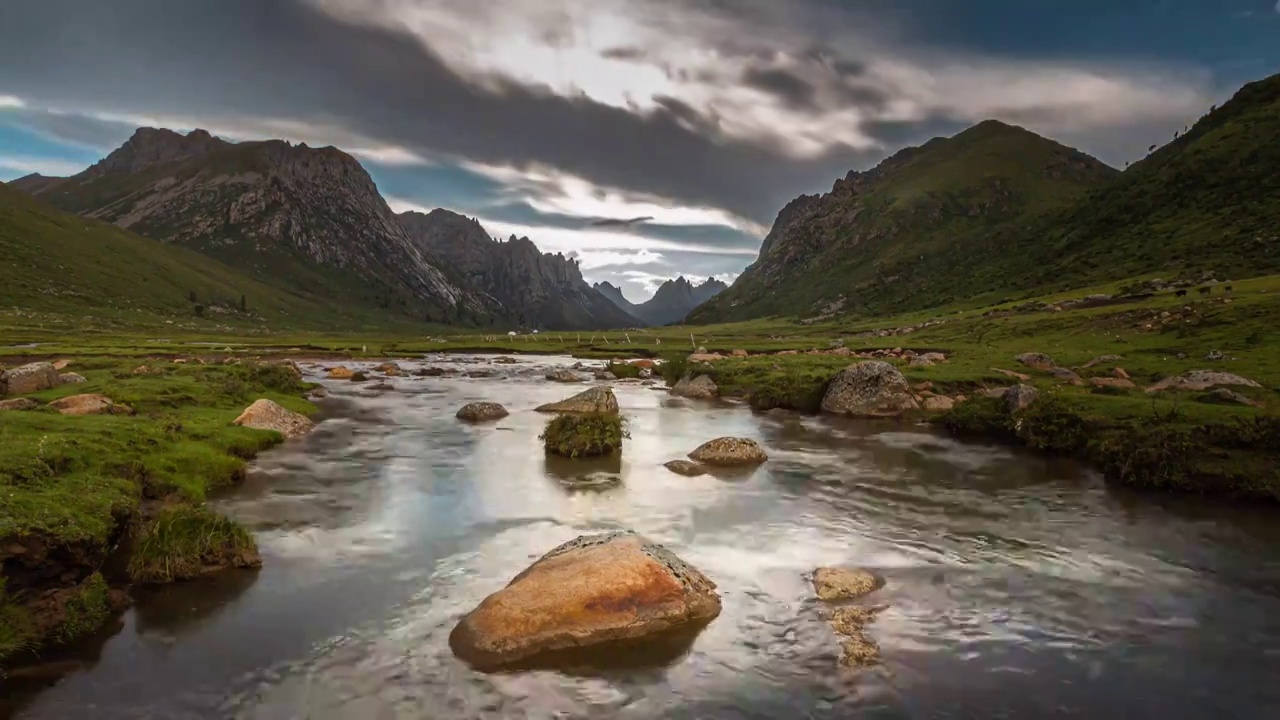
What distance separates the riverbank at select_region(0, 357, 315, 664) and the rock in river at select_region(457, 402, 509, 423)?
45.3 feet

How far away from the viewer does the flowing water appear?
454 inches

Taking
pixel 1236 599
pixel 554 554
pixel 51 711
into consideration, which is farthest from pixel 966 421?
pixel 51 711

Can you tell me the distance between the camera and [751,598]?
52.2 feet

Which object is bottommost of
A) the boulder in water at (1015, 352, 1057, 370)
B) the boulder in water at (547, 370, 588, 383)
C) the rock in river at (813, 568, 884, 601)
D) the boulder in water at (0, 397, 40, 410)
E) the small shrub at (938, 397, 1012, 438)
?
the rock in river at (813, 568, 884, 601)

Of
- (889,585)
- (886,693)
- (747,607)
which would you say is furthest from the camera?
(889,585)

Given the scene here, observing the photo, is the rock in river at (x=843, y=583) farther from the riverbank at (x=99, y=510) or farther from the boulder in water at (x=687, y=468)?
the riverbank at (x=99, y=510)

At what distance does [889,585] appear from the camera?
16.6m

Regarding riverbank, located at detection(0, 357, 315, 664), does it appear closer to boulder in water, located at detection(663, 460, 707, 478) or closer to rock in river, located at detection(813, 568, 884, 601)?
rock in river, located at detection(813, 568, 884, 601)

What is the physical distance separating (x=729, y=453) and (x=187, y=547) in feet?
69.1

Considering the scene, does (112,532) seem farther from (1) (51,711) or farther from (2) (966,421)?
(2) (966,421)

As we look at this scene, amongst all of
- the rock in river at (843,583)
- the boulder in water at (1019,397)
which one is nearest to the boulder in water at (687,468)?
the rock in river at (843,583)

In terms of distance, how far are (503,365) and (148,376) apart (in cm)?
5344

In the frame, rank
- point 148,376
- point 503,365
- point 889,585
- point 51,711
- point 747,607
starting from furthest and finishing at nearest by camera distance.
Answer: point 503,365 → point 148,376 → point 889,585 → point 747,607 → point 51,711

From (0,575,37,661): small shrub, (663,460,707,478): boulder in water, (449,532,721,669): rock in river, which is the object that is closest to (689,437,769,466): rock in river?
(663,460,707,478): boulder in water
